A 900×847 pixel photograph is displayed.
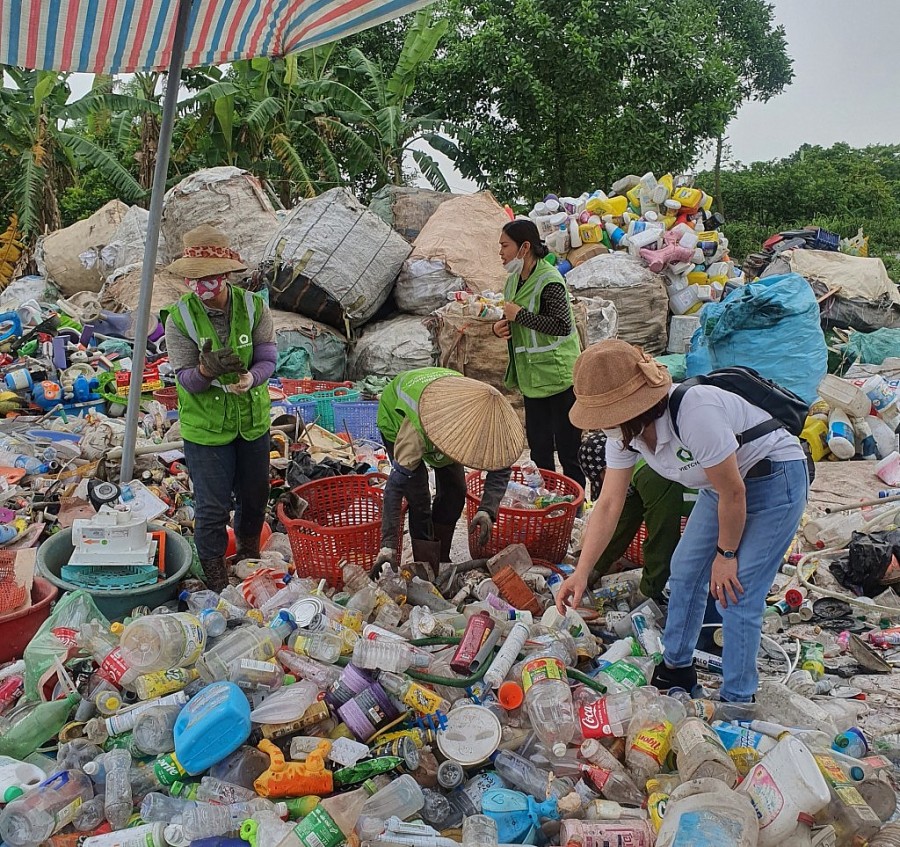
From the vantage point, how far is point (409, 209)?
9.95m

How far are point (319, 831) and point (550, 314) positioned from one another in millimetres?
3158

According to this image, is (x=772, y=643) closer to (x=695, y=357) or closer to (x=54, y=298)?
(x=695, y=357)

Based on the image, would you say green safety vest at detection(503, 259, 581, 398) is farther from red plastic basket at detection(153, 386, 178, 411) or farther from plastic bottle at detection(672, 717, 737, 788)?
red plastic basket at detection(153, 386, 178, 411)

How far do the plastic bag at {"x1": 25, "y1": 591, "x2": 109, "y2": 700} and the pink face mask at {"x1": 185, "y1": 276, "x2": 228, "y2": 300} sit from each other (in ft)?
4.61

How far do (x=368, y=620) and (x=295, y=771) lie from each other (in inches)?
41.4

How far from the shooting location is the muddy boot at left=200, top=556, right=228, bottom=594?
13.0 ft

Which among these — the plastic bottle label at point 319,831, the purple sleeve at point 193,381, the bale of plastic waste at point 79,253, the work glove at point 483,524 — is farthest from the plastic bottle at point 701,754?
the bale of plastic waste at point 79,253

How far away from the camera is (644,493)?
12.1 feet

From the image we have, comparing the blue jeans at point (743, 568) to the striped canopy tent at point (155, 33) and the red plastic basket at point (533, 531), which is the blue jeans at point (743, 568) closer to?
the red plastic basket at point (533, 531)

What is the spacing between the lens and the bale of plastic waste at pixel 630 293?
348 inches

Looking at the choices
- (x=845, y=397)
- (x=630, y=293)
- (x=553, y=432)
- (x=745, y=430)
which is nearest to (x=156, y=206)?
(x=553, y=432)

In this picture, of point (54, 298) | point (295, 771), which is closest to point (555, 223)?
point (54, 298)

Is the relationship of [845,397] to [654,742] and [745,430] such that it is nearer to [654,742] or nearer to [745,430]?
[745,430]

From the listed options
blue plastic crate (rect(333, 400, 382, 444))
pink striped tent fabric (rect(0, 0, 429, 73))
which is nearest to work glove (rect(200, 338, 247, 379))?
pink striped tent fabric (rect(0, 0, 429, 73))
